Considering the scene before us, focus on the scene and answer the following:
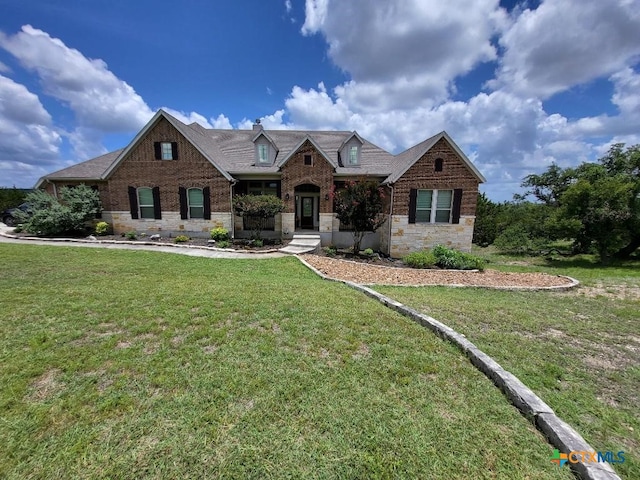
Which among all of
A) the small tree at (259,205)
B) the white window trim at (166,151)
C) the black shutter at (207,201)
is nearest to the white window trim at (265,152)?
the black shutter at (207,201)

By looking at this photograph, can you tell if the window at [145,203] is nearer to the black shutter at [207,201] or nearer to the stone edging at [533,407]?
the black shutter at [207,201]

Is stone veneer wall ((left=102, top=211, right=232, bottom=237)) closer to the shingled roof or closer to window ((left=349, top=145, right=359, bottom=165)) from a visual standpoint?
the shingled roof

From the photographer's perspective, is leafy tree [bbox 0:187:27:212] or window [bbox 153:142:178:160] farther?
leafy tree [bbox 0:187:27:212]

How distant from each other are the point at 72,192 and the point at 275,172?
38.4ft

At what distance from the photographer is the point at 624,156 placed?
22.1m

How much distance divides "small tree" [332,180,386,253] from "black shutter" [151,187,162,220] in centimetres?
1039

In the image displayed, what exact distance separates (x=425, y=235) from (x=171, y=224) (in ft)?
47.7

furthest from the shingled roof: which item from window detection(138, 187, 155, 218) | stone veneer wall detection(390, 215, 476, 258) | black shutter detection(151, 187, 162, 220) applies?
stone veneer wall detection(390, 215, 476, 258)

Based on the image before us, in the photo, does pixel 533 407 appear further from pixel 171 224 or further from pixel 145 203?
pixel 145 203

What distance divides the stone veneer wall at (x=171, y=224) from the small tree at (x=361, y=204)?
690 cm

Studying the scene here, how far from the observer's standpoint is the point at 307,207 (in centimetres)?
1712

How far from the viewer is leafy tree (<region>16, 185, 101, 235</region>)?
1401 cm

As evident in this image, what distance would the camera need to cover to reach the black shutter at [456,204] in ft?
46.3

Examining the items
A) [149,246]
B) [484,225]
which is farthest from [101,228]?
[484,225]
